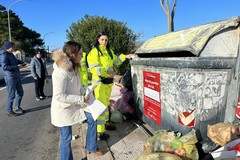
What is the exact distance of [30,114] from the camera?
6.37m

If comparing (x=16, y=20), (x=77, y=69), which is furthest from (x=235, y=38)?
(x=16, y=20)

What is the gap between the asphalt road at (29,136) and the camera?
3938 millimetres

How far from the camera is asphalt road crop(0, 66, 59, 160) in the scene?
394 cm

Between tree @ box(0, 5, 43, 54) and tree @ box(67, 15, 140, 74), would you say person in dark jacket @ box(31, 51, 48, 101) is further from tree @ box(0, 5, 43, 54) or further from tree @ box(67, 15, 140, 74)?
tree @ box(0, 5, 43, 54)

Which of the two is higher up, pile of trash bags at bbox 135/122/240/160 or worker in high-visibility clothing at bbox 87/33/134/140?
worker in high-visibility clothing at bbox 87/33/134/140

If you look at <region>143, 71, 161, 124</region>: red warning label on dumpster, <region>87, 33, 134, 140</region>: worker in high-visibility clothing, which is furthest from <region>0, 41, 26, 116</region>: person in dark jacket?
<region>143, 71, 161, 124</region>: red warning label on dumpster

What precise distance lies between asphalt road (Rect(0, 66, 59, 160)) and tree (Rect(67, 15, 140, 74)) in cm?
487

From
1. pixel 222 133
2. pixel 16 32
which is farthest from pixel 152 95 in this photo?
pixel 16 32

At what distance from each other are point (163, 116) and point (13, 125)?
11.5ft

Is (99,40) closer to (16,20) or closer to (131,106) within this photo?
(131,106)

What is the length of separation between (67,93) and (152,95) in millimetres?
1347

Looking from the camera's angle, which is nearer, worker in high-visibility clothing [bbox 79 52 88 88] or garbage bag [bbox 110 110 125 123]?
worker in high-visibility clothing [bbox 79 52 88 88]

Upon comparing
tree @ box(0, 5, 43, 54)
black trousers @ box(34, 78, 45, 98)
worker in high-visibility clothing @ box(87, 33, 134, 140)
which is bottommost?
black trousers @ box(34, 78, 45, 98)

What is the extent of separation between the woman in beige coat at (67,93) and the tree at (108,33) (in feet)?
24.0
